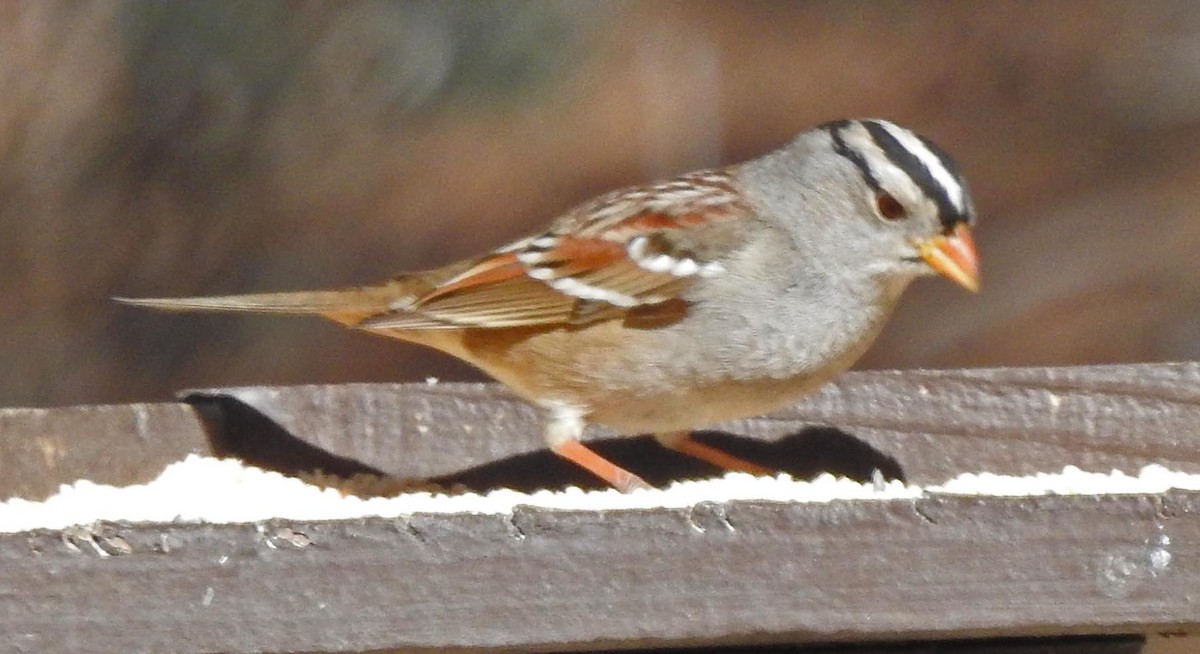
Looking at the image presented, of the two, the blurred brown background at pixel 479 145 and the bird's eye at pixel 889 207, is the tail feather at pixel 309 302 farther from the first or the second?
the blurred brown background at pixel 479 145

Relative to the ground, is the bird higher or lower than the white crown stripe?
lower

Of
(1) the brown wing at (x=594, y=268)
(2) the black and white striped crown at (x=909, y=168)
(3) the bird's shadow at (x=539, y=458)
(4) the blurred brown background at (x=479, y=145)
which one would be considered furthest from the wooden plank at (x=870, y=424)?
(4) the blurred brown background at (x=479, y=145)

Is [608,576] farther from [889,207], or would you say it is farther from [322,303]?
[322,303]

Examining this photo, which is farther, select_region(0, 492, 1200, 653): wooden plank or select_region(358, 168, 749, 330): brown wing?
select_region(358, 168, 749, 330): brown wing

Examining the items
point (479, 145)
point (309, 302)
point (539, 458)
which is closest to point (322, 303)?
point (309, 302)

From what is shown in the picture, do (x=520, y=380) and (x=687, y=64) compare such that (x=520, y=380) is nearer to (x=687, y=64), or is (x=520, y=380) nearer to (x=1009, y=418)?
(x=1009, y=418)

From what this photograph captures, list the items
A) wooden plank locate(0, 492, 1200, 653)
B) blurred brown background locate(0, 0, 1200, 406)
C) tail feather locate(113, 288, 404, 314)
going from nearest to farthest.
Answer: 1. wooden plank locate(0, 492, 1200, 653)
2. tail feather locate(113, 288, 404, 314)
3. blurred brown background locate(0, 0, 1200, 406)

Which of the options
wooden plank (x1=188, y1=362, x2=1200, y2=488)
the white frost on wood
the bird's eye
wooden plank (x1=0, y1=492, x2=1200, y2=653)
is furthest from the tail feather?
wooden plank (x1=0, y1=492, x2=1200, y2=653)

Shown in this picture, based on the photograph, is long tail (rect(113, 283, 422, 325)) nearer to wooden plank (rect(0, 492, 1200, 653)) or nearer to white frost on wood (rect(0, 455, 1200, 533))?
white frost on wood (rect(0, 455, 1200, 533))
